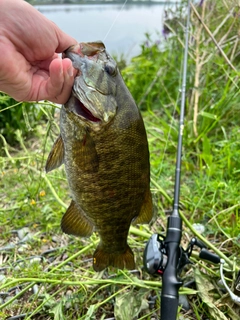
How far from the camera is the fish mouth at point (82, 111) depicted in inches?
66.6

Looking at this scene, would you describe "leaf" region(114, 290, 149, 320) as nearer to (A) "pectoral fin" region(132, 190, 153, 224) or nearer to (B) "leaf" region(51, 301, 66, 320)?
(B) "leaf" region(51, 301, 66, 320)

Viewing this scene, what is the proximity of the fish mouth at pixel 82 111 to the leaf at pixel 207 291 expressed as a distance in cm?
125

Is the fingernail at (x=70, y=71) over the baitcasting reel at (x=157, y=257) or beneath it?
over

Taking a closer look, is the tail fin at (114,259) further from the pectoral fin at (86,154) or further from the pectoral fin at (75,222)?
the pectoral fin at (86,154)

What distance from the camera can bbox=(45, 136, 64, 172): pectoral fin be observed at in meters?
1.81

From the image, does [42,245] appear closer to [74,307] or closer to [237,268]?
[74,307]

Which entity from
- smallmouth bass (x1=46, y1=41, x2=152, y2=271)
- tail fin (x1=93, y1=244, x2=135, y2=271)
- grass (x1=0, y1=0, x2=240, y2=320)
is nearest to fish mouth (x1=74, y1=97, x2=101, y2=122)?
smallmouth bass (x1=46, y1=41, x2=152, y2=271)

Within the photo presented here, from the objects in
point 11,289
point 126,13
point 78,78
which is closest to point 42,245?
point 11,289

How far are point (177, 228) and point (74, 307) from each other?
807 mm

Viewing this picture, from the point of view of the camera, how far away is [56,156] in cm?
183

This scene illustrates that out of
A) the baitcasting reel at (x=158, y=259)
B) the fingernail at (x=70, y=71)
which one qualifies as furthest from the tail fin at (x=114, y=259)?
the fingernail at (x=70, y=71)

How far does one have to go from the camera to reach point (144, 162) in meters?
1.78

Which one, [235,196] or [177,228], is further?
[235,196]

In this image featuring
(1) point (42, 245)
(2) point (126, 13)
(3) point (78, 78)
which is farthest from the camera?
(2) point (126, 13)
